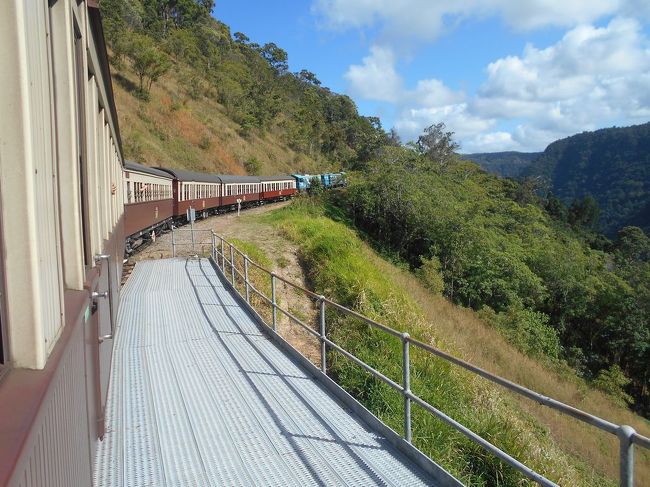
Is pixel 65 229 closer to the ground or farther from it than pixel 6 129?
closer to the ground

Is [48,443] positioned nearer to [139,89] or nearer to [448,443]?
[448,443]

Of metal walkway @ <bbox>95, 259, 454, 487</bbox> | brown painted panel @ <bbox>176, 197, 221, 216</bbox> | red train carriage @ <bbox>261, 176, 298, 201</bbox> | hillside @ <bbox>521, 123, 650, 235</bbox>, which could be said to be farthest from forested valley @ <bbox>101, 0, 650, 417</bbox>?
hillside @ <bbox>521, 123, 650, 235</bbox>

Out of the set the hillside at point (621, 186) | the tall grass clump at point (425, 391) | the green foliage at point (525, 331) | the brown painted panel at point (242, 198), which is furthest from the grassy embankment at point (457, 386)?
the hillside at point (621, 186)

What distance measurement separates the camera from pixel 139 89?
1651 inches

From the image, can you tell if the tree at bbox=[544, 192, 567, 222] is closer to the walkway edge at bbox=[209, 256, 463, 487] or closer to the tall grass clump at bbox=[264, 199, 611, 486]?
the tall grass clump at bbox=[264, 199, 611, 486]

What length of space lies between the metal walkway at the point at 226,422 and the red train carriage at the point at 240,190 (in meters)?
23.5

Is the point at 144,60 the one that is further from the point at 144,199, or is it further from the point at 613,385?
the point at 613,385

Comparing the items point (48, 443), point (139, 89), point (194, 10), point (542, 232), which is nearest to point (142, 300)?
point (48, 443)

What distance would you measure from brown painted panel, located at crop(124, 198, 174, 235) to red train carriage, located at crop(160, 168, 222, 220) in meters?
1.10

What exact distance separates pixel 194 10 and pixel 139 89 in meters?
36.1

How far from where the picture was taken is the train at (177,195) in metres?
13.6

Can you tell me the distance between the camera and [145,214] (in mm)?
15055

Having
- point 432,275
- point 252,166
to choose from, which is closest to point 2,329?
point 432,275

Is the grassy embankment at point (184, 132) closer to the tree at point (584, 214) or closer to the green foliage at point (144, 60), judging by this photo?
the green foliage at point (144, 60)
